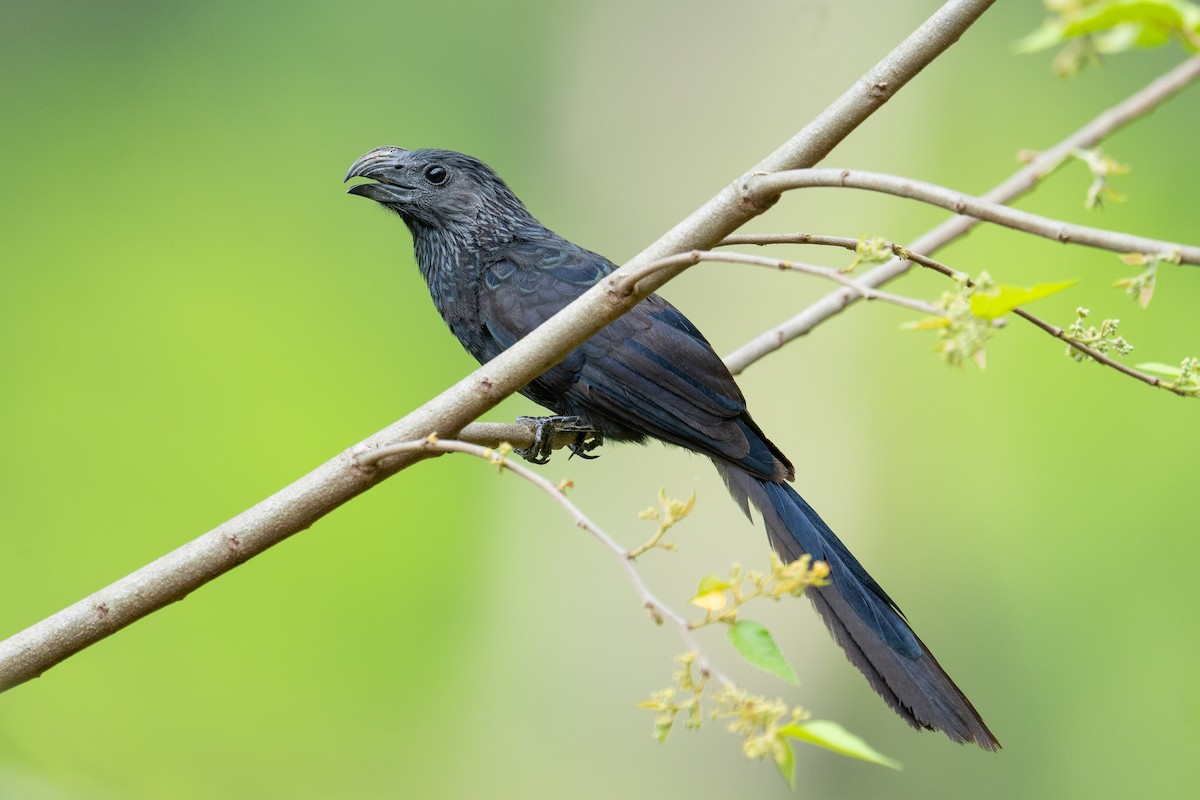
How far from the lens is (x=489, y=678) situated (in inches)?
151

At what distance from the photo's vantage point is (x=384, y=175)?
84.5 inches

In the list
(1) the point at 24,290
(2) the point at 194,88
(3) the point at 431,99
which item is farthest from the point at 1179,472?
(1) the point at 24,290

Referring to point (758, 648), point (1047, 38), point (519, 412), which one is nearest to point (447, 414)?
point (758, 648)

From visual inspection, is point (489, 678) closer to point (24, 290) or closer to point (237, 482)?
point (237, 482)

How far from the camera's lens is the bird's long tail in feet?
4.40

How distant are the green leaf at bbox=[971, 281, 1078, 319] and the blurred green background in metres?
2.38

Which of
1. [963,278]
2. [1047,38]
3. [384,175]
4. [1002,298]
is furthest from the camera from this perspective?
[384,175]

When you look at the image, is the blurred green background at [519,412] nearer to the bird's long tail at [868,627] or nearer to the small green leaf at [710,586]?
the bird's long tail at [868,627]

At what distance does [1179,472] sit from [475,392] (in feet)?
9.77

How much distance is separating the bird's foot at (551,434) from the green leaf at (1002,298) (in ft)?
4.03

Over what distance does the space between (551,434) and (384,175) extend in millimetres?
643

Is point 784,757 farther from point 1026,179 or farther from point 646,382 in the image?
point 646,382

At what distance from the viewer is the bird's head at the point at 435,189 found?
2.15 m

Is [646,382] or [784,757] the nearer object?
[784,757]
